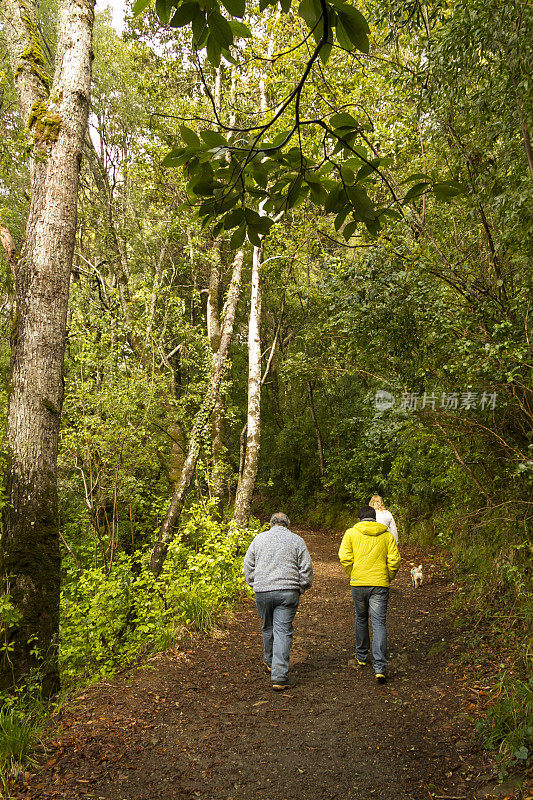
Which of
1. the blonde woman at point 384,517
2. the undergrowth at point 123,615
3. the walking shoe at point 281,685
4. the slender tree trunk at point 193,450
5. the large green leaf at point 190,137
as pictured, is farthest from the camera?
the slender tree trunk at point 193,450

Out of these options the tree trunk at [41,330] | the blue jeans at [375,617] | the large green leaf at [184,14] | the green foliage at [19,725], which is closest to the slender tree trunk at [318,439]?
the blue jeans at [375,617]

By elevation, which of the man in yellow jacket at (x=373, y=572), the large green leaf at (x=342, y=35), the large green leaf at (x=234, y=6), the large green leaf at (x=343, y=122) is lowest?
the man in yellow jacket at (x=373, y=572)

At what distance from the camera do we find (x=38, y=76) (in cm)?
477

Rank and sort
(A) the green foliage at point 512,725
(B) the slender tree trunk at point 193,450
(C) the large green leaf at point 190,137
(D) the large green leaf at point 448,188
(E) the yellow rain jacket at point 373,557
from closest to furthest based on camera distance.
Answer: (C) the large green leaf at point 190,137 < (D) the large green leaf at point 448,188 < (A) the green foliage at point 512,725 < (E) the yellow rain jacket at point 373,557 < (B) the slender tree trunk at point 193,450

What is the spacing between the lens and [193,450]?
9023mm

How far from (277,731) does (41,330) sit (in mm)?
3999

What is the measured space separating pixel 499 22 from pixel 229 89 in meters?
8.00

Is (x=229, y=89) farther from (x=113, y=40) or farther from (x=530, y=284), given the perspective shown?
(x=530, y=284)

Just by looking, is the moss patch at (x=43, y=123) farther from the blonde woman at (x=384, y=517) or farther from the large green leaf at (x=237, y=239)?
the blonde woman at (x=384, y=517)

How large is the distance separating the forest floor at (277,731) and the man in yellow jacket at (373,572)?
416 millimetres

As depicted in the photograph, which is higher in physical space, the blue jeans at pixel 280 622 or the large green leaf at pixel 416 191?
the large green leaf at pixel 416 191

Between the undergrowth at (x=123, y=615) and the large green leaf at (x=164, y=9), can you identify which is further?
the undergrowth at (x=123, y=615)

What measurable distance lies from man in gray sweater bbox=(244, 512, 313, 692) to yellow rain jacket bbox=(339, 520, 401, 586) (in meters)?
0.49

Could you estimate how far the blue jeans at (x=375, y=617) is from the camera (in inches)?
187
